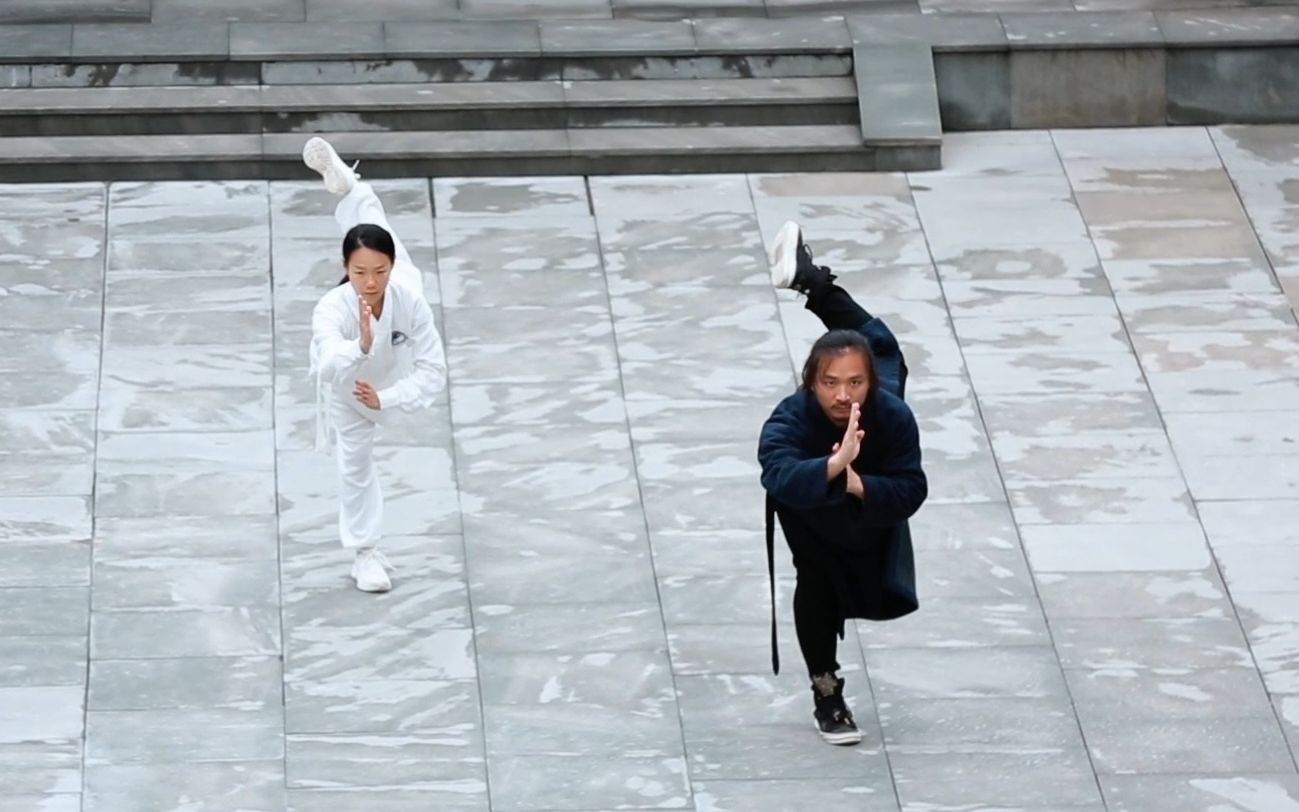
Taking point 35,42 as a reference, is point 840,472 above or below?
above

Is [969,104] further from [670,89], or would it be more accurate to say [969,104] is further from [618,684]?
[618,684]

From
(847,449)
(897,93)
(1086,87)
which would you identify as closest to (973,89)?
(897,93)

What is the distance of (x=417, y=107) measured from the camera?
1461 centimetres

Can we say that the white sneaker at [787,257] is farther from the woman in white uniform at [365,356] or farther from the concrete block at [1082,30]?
the concrete block at [1082,30]

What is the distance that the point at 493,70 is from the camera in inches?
587

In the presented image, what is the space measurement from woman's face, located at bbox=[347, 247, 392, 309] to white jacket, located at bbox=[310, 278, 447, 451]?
0.37 ft

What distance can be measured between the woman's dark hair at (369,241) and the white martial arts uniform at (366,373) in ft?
0.62

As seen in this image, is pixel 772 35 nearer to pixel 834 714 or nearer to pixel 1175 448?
pixel 1175 448

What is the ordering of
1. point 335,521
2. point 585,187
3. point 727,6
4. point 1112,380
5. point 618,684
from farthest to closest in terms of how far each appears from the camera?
point 727,6, point 585,187, point 1112,380, point 335,521, point 618,684

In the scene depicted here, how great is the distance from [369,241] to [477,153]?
14.8ft

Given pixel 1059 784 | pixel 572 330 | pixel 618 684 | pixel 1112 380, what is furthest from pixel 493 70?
pixel 1059 784

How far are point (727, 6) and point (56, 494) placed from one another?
607 cm

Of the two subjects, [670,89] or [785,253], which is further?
[670,89]

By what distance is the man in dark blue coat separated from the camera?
8891mm
